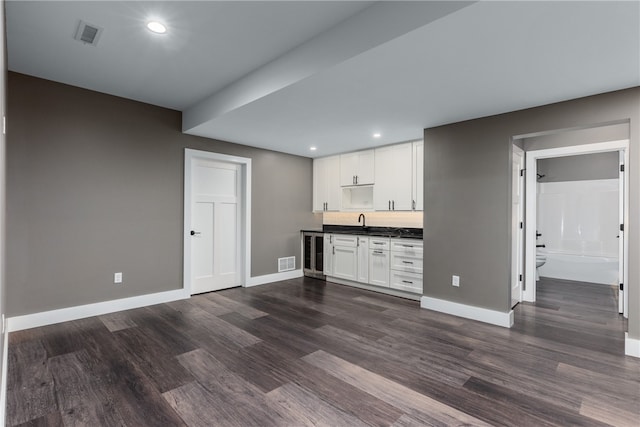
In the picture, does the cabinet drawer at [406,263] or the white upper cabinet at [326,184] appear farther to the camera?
the white upper cabinet at [326,184]

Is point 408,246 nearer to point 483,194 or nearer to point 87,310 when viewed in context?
point 483,194

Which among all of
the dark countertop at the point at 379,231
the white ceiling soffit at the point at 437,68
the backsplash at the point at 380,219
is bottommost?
the dark countertop at the point at 379,231

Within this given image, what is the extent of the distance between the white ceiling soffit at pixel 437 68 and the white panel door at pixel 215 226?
1.04 m

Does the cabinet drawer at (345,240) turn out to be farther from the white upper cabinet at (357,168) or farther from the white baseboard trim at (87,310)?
the white baseboard trim at (87,310)

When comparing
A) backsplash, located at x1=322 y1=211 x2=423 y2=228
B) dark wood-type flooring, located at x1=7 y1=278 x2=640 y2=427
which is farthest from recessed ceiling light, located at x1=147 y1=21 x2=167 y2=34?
backsplash, located at x1=322 y1=211 x2=423 y2=228

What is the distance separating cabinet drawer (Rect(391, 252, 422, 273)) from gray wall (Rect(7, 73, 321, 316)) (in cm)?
310

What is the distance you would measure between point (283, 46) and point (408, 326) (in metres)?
3.03

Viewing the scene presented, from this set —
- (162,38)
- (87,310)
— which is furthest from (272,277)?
(162,38)

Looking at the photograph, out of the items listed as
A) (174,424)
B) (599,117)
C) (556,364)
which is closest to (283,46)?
(174,424)

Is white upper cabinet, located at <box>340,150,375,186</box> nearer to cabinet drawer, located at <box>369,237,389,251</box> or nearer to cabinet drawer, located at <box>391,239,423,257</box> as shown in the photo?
cabinet drawer, located at <box>369,237,389,251</box>

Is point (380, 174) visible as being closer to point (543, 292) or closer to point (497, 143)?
point (497, 143)

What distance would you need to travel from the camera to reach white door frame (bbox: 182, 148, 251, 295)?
4352 millimetres

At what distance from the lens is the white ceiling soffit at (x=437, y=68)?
1812mm

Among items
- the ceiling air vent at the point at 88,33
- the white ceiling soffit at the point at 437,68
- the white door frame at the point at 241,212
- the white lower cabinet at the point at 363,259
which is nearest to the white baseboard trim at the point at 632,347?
the white ceiling soffit at the point at 437,68
